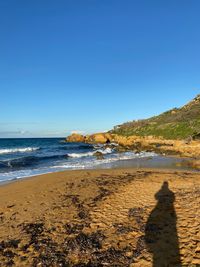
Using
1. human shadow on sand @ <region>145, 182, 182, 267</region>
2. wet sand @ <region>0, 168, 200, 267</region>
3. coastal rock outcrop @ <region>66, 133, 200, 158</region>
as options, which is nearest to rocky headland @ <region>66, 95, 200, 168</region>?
coastal rock outcrop @ <region>66, 133, 200, 158</region>

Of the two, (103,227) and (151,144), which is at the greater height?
(151,144)

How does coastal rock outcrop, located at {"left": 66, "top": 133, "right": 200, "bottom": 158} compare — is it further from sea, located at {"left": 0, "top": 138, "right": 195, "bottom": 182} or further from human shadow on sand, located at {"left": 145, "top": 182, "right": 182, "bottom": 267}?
human shadow on sand, located at {"left": 145, "top": 182, "right": 182, "bottom": 267}

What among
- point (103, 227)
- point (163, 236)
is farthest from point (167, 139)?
point (163, 236)

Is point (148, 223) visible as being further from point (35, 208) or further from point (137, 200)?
point (35, 208)

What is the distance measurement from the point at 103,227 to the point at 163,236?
169cm

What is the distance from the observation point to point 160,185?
469 inches

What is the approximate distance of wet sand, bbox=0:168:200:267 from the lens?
5.55 meters

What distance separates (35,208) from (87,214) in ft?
7.32

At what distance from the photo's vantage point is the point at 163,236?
20.7 ft

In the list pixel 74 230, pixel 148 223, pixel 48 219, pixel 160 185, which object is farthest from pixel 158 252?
pixel 160 185

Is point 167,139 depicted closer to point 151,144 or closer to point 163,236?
point 151,144

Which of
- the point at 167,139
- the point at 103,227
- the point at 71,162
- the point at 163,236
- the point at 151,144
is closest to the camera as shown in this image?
the point at 163,236

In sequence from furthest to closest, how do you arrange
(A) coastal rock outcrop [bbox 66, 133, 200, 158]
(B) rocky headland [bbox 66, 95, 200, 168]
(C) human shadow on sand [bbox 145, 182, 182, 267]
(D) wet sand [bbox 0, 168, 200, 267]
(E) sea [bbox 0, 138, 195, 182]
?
(B) rocky headland [bbox 66, 95, 200, 168] → (A) coastal rock outcrop [bbox 66, 133, 200, 158] → (E) sea [bbox 0, 138, 195, 182] → (D) wet sand [bbox 0, 168, 200, 267] → (C) human shadow on sand [bbox 145, 182, 182, 267]

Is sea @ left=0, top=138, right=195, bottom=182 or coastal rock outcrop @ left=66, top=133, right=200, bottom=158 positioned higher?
coastal rock outcrop @ left=66, top=133, right=200, bottom=158
